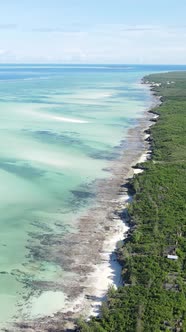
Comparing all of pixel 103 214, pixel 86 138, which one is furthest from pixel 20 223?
pixel 86 138

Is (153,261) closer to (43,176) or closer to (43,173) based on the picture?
(43,176)

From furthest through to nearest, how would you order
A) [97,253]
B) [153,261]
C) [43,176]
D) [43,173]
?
[43,173] → [43,176] → [97,253] → [153,261]

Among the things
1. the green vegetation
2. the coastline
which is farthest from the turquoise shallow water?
the green vegetation

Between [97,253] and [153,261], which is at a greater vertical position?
[153,261]

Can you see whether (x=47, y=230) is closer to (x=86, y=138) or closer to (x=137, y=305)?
(x=137, y=305)

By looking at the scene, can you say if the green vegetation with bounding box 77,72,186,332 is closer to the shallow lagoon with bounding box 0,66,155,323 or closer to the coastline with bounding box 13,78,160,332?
the coastline with bounding box 13,78,160,332

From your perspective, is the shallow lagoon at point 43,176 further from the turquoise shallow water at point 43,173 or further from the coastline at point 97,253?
the coastline at point 97,253

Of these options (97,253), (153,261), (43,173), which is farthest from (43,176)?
(153,261)
